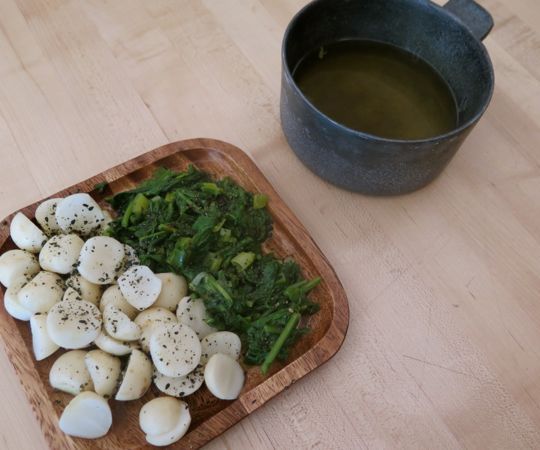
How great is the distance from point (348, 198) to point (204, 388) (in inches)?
18.8

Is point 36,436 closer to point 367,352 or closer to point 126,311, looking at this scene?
point 126,311

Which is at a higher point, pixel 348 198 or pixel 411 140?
pixel 411 140

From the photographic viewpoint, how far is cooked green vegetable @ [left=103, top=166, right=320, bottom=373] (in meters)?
0.86

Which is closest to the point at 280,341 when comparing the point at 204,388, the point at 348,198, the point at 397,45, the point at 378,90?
the point at 204,388

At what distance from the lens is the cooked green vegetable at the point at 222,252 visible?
0.86m

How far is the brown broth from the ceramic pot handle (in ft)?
0.37

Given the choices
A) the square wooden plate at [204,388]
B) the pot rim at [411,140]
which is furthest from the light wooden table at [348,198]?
the pot rim at [411,140]

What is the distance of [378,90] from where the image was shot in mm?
1043

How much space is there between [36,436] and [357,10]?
3.16 ft

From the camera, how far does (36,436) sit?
82cm

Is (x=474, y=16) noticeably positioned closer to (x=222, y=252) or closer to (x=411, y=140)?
(x=411, y=140)

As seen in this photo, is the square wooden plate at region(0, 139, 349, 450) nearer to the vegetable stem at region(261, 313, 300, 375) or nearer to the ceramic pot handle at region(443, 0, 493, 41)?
the vegetable stem at region(261, 313, 300, 375)

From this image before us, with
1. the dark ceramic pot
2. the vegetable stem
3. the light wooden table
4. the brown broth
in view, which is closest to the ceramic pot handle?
the dark ceramic pot

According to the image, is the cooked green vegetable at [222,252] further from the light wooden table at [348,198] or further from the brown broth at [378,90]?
the brown broth at [378,90]
